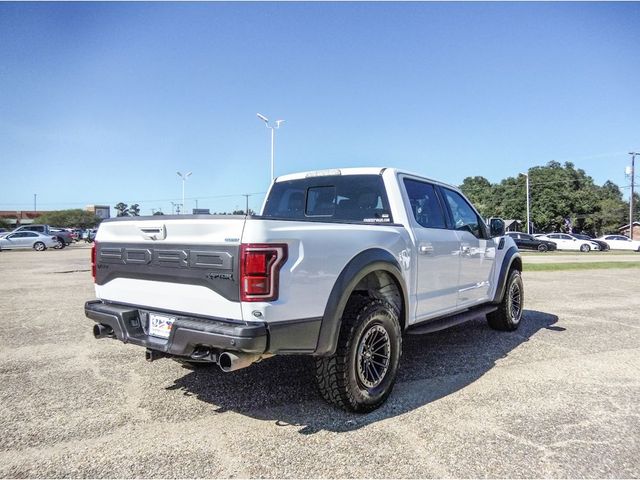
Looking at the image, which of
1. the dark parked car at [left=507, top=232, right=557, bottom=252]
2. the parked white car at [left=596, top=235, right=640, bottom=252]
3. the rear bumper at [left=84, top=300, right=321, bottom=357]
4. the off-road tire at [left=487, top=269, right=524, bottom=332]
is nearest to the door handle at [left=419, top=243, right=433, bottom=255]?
the rear bumper at [left=84, top=300, right=321, bottom=357]

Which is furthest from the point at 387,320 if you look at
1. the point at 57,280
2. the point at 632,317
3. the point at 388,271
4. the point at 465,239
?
the point at 57,280

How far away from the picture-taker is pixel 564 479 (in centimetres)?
254

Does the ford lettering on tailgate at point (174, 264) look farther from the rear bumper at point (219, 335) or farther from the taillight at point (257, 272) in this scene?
the rear bumper at point (219, 335)

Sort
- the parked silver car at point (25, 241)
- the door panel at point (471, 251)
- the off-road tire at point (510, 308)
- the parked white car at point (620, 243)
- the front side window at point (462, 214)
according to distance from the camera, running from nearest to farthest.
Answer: the door panel at point (471, 251) → the front side window at point (462, 214) → the off-road tire at point (510, 308) → the parked silver car at point (25, 241) → the parked white car at point (620, 243)

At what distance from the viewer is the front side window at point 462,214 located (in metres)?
5.22

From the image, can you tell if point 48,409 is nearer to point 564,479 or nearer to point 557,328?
point 564,479

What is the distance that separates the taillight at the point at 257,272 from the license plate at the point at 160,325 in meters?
0.69

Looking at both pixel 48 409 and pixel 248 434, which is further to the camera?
pixel 48 409

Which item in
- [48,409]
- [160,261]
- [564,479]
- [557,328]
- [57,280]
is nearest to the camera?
[564,479]

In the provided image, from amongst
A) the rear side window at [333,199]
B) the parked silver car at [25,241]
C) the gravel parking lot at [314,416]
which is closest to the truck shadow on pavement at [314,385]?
the gravel parking lot at [314,416]

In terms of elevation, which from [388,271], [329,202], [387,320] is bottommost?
[387,320]

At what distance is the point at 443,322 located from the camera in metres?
4.56

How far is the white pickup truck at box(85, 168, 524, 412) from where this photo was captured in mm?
2809

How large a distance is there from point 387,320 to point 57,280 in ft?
38.3
